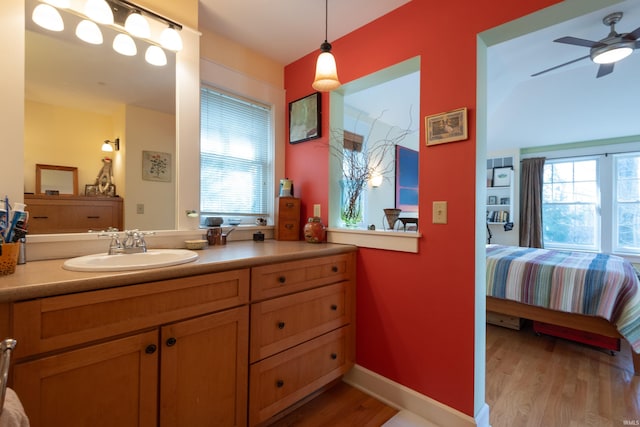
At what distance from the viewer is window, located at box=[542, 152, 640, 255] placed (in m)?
4.54

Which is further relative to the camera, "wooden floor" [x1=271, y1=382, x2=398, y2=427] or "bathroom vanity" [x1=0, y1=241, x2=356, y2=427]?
"wooden floor" [x1=271, y1=382, x2=398, y2=427]

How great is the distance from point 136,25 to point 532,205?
Answer: 623 centimetres

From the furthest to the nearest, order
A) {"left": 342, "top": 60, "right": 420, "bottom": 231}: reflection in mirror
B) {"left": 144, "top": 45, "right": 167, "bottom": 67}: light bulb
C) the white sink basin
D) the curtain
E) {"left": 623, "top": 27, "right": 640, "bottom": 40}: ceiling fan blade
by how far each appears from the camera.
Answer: the curtain, {"left": 342, "top": 60, "right": 420, "bottom": 231}: reflection in mirror, {"left": 623, "top": 27, "right": 640, "bottom": 40}: ceiling fan blade, {"left": 144, "top": 45, "right": 167, "bottom": 67}: light bulb, the white sink basin

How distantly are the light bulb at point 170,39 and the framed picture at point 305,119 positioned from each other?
91 centimetres

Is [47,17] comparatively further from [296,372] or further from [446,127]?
[296,372]

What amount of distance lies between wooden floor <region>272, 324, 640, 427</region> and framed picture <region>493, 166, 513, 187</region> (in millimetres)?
3755

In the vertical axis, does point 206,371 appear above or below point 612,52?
below

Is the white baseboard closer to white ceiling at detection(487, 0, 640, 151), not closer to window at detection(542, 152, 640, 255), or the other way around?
white ceiling at detection(487, 0, 640, 151)

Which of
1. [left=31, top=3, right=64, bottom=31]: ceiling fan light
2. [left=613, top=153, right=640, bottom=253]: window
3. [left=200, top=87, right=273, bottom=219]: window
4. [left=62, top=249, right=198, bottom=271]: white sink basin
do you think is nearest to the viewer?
[left=62, top=249, right=198, bottom=271]: white sink basin

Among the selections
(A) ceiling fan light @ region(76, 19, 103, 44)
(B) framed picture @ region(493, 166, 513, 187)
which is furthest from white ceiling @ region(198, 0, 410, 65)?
(B) framed picture @ region(493, 166, 513, 187)

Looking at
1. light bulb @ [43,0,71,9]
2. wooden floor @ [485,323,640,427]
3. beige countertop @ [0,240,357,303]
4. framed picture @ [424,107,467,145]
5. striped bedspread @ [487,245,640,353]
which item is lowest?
wooden floor @ [485,323,640,427]

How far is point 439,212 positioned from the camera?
1.54 metres

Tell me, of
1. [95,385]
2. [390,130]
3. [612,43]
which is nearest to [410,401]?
[95,385]

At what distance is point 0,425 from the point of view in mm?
526
